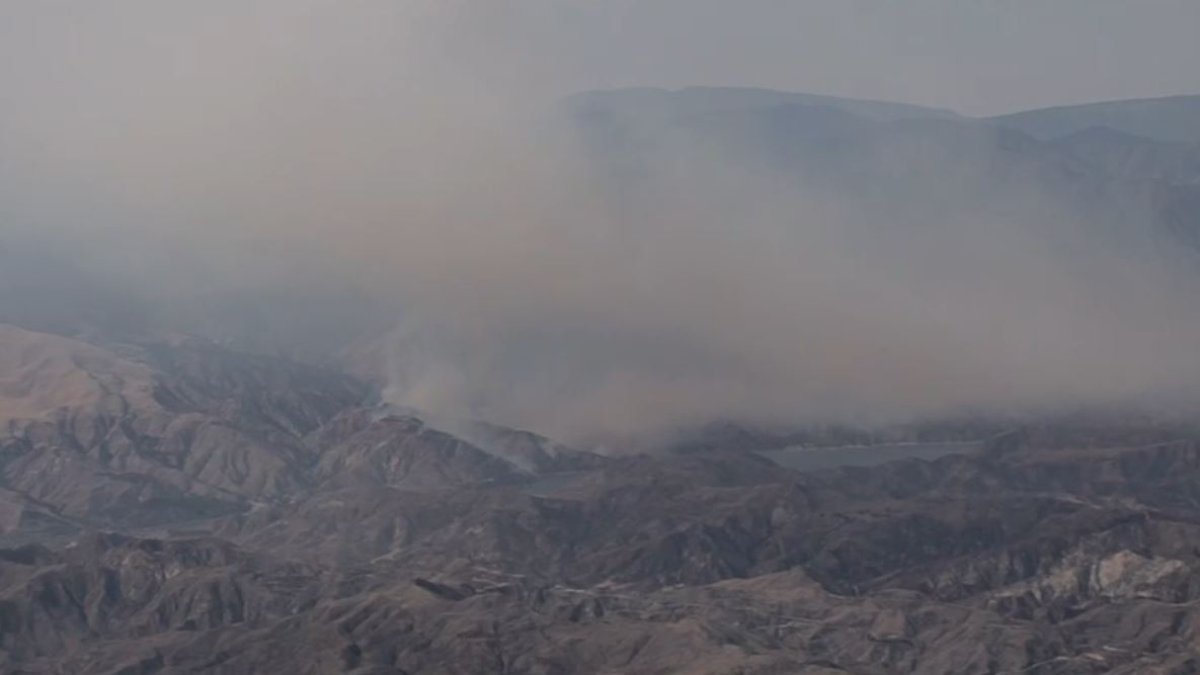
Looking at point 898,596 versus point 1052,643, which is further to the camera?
point 898,596

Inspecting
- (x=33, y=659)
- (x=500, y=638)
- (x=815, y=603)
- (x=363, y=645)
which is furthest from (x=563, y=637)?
(x=33, y=659)

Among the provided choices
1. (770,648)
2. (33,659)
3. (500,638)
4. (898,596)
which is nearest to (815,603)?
(898,596)

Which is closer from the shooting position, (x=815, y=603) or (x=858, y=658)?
(x=858, y=658)

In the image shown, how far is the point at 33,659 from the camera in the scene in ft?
620

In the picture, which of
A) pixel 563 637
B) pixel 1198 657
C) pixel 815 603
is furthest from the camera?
pixel 815 603

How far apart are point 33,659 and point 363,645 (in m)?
32.0

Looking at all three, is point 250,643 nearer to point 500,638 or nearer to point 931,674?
point 500,638

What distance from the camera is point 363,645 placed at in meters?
177

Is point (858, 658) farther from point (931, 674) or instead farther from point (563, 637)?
point (563, 637)

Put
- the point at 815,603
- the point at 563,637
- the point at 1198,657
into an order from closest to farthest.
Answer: the point at 1198,657 < the point at 563,637 < the point at 815,603

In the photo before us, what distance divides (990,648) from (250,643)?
59800 mm

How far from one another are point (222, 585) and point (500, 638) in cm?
3365

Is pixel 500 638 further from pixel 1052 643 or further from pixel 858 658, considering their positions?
pixel 1052 643

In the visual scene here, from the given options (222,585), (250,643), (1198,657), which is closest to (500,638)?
(250,643)
